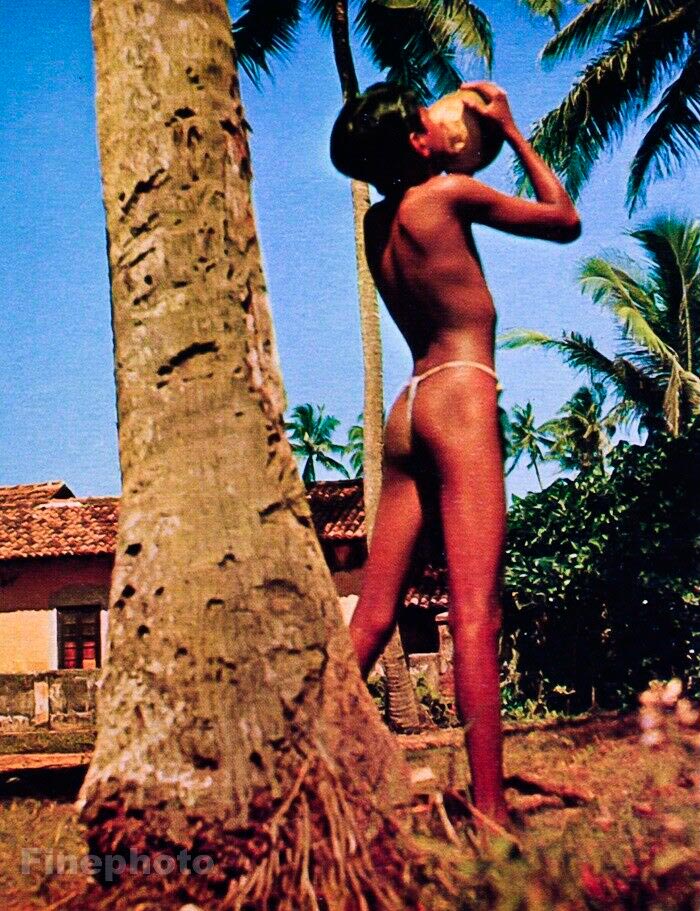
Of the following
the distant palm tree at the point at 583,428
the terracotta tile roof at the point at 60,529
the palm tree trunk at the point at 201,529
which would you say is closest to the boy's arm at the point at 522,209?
the palm tree trunk at the point at 201,529

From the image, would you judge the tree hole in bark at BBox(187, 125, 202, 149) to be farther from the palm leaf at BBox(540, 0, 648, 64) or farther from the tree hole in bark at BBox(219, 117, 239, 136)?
the palm leaf at BBox(540, 0, 648, 64)

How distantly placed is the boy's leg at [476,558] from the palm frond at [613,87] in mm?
11328

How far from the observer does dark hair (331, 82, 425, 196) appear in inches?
120

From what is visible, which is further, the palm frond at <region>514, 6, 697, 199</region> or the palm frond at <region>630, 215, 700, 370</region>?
the palm frond at <region>630, 215, 700, 370</region>

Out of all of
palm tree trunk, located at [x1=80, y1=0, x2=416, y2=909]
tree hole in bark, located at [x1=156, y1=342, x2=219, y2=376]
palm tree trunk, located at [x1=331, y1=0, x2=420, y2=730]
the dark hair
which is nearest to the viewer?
palm tree trunk, located at [x1=80, y1=0, x2=416, y2=909]

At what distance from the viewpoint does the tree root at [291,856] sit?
2.04 meters

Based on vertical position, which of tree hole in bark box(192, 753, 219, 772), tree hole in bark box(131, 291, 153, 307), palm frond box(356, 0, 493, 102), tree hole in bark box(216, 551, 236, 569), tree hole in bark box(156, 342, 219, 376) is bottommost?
tree hole in bark box(192, 753, 219, 772)

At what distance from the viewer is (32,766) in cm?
768

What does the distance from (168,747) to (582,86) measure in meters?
12.7

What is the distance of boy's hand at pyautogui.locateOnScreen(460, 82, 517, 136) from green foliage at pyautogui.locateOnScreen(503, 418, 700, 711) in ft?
26.0

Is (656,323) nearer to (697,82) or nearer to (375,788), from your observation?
(697,82)

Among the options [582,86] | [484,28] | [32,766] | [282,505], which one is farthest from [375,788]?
[484,28]

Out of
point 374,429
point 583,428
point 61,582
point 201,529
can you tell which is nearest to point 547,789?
point 201,529

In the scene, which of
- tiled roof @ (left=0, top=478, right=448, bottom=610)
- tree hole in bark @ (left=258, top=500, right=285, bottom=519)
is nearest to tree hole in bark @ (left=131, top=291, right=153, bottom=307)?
tree hole in bark @ (left=258, top=500, right=285, bottom=519)
